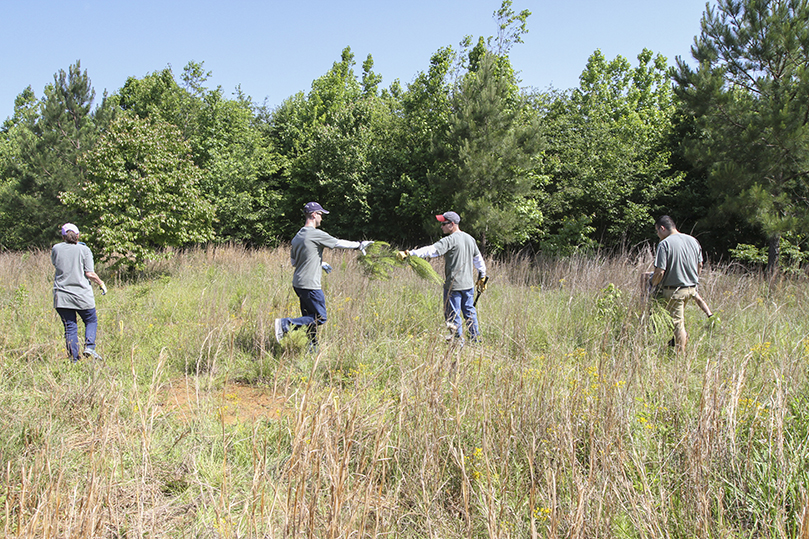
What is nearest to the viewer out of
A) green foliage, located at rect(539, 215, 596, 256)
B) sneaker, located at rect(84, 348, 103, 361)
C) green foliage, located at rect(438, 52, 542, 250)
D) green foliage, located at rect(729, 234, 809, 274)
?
sneaker, located at rect(84, 348, 103, 361)

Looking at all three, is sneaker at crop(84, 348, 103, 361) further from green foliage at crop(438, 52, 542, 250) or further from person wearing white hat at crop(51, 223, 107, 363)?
green foliage at crop(438, 52, 542, 250)

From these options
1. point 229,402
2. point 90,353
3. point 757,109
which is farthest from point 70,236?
point 757,109

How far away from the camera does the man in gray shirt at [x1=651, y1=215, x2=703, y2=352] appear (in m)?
5.16

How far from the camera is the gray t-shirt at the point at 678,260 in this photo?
516 cm

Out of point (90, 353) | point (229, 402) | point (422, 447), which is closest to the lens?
point (422, 447)

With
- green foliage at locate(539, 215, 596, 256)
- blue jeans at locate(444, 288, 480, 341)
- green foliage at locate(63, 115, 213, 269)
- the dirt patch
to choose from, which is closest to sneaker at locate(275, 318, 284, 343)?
the dirt patch

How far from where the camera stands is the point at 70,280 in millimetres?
5207

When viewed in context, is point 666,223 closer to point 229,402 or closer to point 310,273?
point 310,273

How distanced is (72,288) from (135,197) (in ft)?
22.8

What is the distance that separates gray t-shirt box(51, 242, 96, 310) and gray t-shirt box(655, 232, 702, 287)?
610cm

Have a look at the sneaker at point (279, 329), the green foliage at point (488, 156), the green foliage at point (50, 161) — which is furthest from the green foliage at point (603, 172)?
the green foliage at point (50, 161)

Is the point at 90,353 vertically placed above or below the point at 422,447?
below

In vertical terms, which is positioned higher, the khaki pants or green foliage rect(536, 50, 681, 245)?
green foliage rect(536, 50, 681, 245)

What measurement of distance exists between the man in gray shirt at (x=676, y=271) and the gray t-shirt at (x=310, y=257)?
137 inches
